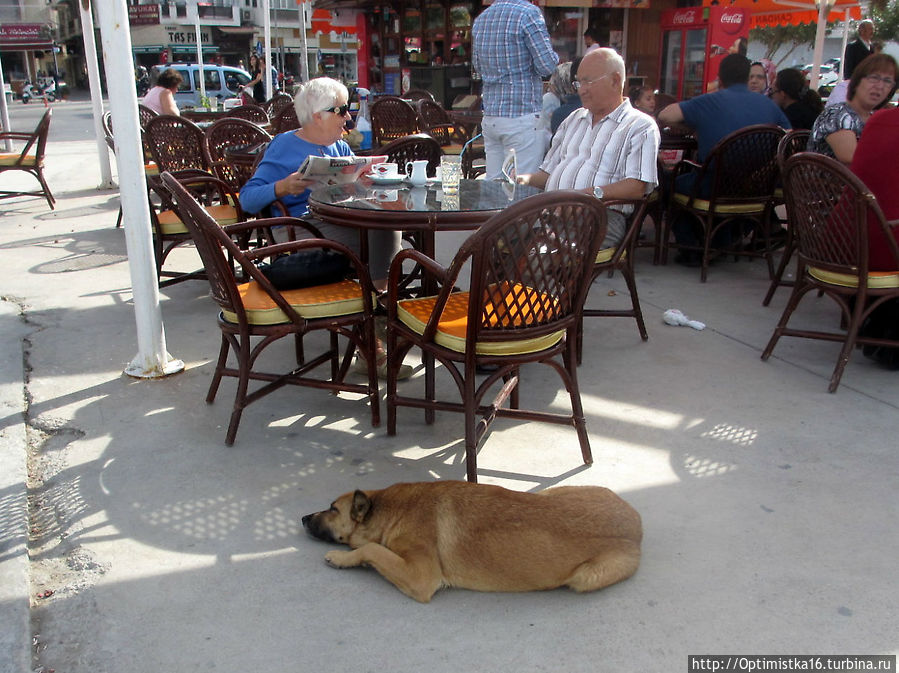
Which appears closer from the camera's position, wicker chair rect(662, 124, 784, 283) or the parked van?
wicker chair rect(662, 124, 784, 283)

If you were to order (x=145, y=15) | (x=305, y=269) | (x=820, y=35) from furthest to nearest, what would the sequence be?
(x=145, y=15) → (x=820, y=35) → (x=305, y=269)

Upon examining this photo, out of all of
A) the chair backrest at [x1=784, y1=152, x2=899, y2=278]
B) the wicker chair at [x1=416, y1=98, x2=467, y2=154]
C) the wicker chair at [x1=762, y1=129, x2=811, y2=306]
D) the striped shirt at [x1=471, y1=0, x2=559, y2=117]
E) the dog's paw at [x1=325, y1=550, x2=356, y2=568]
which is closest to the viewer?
the dog's paw at [x1=325, y1=550, x2=356, y2=568]

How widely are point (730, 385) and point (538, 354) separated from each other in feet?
4.21

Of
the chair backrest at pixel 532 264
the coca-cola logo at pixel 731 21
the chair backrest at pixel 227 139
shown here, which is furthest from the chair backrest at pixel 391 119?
the coca-cola logo at pixel 731 21

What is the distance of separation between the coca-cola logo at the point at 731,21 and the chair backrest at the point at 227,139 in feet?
28.9

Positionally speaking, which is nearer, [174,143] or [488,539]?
[488,539]

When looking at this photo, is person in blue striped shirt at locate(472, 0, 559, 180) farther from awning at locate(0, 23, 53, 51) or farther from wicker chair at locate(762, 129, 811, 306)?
awning at locate(0, 23, 53, 51)

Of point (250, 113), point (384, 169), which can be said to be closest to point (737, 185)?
point (384, 169)

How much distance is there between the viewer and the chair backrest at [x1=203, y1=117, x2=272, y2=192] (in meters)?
5.45

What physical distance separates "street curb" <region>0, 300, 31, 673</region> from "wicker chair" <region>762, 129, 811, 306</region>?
378 cm

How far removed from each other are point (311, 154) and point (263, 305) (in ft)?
3.73

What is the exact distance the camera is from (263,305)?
286 cm

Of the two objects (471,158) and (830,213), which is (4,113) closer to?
(471,158)

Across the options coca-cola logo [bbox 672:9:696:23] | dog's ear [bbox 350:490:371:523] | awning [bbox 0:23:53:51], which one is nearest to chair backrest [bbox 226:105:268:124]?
dog's ear [bbox 350:490:371:523]
